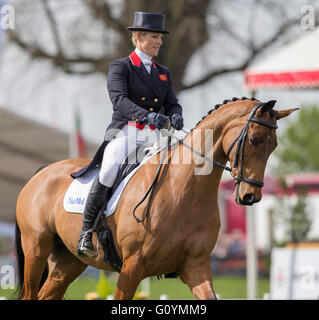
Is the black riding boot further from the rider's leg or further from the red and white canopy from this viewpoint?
the red and white canopy

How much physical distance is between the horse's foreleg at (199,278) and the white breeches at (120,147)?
1.01 meters

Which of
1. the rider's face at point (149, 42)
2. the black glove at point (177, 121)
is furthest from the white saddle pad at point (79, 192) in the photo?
the rider's face at point (149, 42)

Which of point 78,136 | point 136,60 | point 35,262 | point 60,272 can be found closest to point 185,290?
point 78,136

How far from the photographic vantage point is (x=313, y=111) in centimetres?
4488

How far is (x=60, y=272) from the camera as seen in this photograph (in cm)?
661

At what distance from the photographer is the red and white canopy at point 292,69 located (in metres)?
10.9

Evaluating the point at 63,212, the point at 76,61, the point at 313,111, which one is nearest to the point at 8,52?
the point at 76,61

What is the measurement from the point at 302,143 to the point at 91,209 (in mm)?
40172

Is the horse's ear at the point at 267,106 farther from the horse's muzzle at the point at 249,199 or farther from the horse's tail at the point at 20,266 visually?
the horse's tail at the point at 20,266

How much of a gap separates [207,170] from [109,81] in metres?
1.18

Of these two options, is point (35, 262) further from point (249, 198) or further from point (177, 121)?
point (249, 198)

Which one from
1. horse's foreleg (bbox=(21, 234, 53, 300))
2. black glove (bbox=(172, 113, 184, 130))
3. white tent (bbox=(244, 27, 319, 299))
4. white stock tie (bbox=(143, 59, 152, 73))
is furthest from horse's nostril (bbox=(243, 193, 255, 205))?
white tent (bbox=(244, 27, 319, 299))

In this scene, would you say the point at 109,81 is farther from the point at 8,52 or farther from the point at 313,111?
the point at 313,111

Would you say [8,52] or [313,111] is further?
[313,111]
